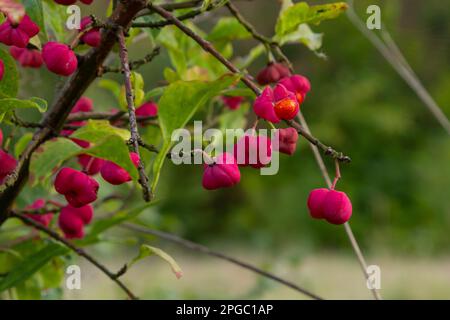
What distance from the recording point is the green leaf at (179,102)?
462mm

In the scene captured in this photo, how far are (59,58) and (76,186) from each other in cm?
10

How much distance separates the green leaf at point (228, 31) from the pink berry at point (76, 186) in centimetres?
30

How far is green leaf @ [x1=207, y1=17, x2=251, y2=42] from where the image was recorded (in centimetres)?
71

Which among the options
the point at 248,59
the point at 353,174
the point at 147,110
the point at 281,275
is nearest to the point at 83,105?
the point at 147,110

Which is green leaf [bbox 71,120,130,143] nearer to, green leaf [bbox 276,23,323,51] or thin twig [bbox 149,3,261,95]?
thin twig [bbox 149,3,261,95]

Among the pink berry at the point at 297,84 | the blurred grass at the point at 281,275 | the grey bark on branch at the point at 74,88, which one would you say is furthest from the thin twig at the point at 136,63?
the blurred grass at the point at 281,275

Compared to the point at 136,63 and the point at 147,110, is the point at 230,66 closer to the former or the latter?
the point at 136,63

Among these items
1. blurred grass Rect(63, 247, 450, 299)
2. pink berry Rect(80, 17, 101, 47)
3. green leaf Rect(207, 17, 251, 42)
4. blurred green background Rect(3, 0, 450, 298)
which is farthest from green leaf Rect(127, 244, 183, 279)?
blurred green background Rect(3, 0, 450, 298)

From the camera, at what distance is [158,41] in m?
0.69

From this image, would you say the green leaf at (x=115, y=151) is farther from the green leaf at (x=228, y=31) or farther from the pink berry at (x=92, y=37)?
the green leaf at (x=228, y=31)

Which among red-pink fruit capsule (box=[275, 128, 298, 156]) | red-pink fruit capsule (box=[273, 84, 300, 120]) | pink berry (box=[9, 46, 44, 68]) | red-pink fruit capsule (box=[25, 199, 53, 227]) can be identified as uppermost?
pink berry (box=[9, 46, 44, 68])

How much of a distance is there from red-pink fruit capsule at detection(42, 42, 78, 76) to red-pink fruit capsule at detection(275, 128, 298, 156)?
151mm

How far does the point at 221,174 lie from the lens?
454mm
